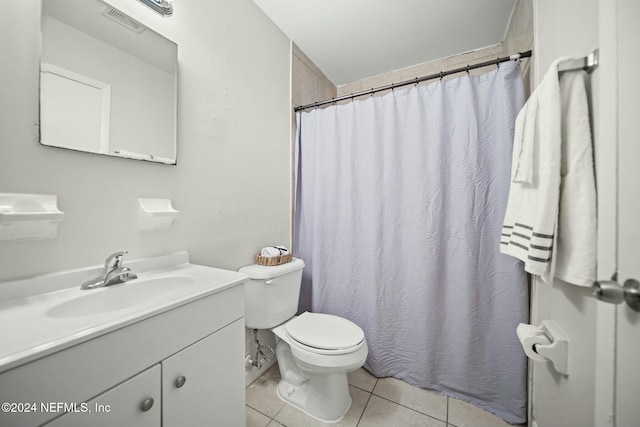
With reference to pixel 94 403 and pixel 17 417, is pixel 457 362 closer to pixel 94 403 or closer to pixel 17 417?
pixel 94 403

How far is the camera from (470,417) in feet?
4.04

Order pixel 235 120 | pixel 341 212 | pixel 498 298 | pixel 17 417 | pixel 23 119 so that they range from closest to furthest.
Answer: pixel 17 417, pixel 23 119, pixel 498 298, pixel 235 120, pixel 341 212

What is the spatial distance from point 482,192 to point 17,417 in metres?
1.72

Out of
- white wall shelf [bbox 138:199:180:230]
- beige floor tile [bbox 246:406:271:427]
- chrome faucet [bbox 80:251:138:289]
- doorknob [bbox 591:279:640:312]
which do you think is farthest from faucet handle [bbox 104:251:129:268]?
doorknob [bbox 591:279:640:312]

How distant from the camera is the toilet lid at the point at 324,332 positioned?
1.17 m

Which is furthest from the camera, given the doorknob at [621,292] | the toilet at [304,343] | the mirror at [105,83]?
the toilet at [304,343]

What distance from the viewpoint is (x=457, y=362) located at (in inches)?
52.8

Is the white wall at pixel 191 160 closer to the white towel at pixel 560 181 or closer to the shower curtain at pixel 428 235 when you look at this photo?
the shower curtain at pixel 428 235

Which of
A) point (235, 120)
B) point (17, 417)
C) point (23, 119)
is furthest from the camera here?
point (235, 120)

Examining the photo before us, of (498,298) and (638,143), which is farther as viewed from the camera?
(498,298)

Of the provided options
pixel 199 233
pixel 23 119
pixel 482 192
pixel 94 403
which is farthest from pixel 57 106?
pixel 482 192

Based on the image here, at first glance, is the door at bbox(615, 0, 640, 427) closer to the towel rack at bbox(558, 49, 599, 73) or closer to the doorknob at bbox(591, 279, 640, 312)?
the doorknob at bbox(591, 279, 640, 312)

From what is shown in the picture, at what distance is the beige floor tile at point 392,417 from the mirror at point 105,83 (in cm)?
159

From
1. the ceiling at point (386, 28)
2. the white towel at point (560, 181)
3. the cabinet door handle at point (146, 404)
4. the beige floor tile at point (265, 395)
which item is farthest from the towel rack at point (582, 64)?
the beige floor tile at point (265, 395)
